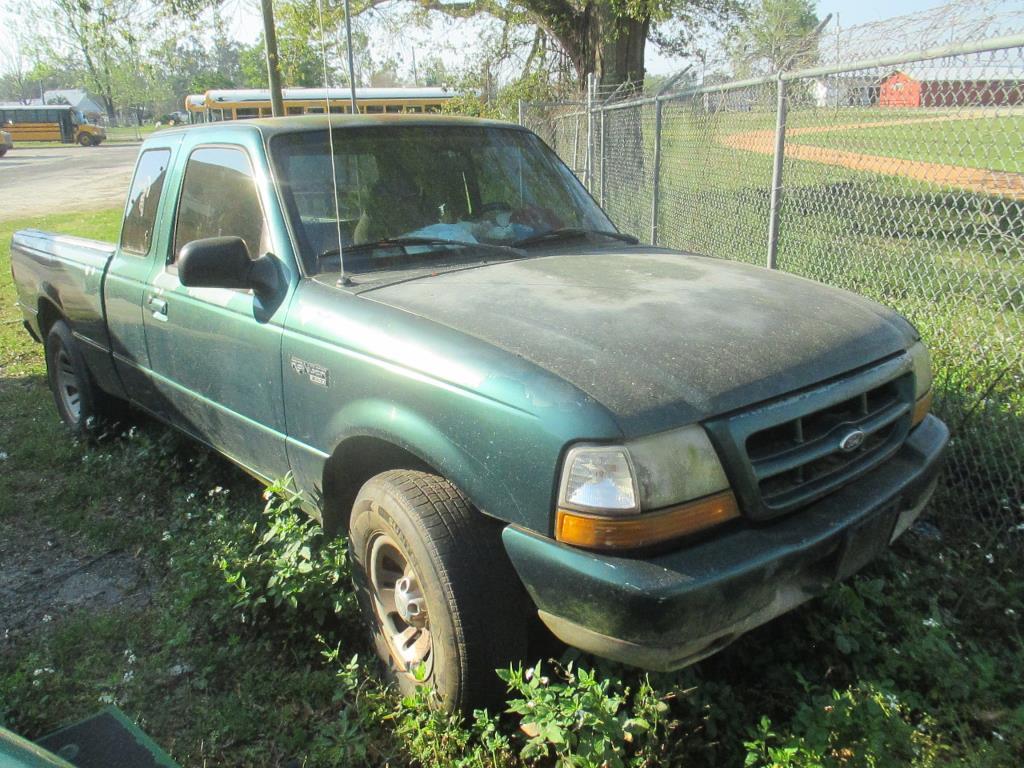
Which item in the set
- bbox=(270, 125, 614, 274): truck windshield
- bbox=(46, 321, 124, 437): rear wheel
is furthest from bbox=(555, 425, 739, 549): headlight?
bbox=(46, 321, 124, 437): rear wheel

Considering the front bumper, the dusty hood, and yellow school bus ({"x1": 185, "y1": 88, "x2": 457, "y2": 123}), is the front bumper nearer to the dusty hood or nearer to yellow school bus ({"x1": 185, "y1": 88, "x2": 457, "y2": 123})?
the dusty hood

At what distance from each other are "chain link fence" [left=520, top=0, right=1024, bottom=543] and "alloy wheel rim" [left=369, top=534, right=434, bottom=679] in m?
2.51

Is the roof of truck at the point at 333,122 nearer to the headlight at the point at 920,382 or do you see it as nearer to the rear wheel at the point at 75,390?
the rear wheel at the point at 75,390

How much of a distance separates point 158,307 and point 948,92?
386 centimetres

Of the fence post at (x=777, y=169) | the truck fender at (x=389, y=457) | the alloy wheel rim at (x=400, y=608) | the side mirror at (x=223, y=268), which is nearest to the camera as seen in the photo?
the truck fender at (x=389, y=457)

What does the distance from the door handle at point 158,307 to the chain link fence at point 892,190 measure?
3450 millimetres

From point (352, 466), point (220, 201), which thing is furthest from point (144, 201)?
point (352, 466)

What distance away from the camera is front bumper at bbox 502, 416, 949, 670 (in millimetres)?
2018

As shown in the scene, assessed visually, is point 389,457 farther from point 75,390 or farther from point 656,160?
point 656,160

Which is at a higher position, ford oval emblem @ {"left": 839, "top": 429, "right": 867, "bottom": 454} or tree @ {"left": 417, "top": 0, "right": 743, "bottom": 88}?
tree @ {"left": 417, "top": 0, "right": 743, "bottom": 88}

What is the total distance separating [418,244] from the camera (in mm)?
3273

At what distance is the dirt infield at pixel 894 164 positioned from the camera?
14.5 ft

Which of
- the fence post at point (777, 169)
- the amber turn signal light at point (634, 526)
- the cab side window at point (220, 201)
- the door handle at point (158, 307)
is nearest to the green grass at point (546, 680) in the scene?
the amber turn signal light at point (634, 526)

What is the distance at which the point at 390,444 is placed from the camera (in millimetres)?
2686
